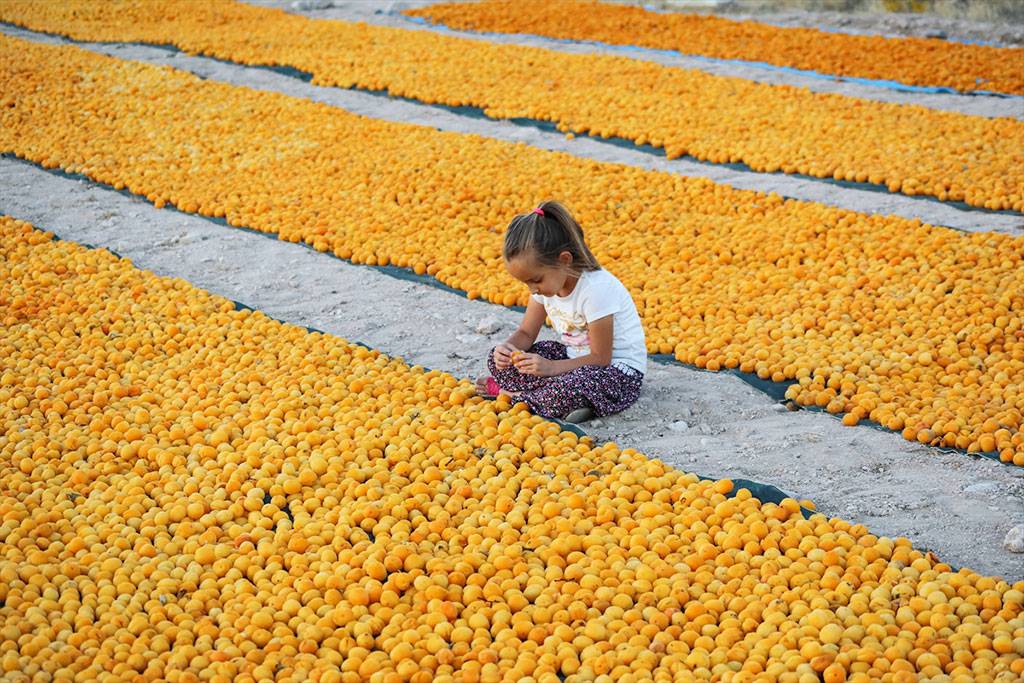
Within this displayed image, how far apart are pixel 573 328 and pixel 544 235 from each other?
24.9 inches

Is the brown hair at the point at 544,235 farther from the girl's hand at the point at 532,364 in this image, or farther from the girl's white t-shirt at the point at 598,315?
the girl's hand at the point at 532,364

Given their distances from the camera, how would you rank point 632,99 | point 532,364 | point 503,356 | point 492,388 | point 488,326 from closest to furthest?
point 532,364, point 503,356, point 492,388, point 488,326, point 632,99

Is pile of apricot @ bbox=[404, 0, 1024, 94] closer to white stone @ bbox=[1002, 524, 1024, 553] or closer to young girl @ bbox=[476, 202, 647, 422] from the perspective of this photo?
young girl @ bbox=[476, 202, 647, 422]

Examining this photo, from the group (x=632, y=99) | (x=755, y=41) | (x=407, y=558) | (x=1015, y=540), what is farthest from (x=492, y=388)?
(x=755, y=41)

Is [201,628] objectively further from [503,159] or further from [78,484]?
[503,159]

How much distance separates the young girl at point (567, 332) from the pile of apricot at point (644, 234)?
75cm

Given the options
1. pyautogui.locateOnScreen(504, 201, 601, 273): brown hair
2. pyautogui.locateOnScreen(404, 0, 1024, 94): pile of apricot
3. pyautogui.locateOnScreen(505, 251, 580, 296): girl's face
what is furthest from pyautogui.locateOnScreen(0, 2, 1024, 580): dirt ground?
pyautogui.locateOnScreen(404, 0, 1024, 94): pile of apricot

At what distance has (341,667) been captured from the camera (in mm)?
3047

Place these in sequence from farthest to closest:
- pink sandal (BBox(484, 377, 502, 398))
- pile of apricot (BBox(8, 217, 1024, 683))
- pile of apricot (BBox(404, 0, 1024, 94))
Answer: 1. pile of apricot (BBox(404, 0, 1024, 94))
2. pink sandal (BBox(484, 377, 502, 398))
3. pile of apricot (BBox(8, 217, 1024, 683))

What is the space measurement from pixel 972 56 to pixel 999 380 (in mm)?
8540

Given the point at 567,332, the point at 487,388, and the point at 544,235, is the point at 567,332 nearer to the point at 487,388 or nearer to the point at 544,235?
the point at 487,388

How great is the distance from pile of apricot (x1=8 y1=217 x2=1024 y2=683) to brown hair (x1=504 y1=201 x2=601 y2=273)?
755 mm

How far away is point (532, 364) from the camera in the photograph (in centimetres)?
444

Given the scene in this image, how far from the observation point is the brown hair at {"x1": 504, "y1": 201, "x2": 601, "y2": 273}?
169 inches
